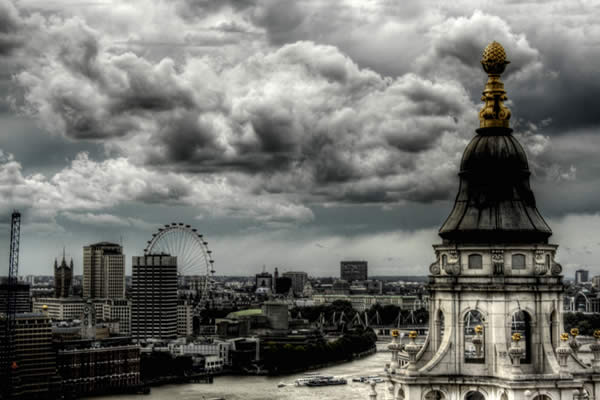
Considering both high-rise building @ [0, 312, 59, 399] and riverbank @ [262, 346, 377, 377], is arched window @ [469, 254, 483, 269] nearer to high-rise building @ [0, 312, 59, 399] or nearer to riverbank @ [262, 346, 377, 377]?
high-rise building @ [0, 312, 59, 399]

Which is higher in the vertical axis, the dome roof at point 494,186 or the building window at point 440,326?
the dome roof at point 494,186

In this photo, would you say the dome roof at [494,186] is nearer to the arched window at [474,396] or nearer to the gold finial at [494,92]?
the gold finial at [494,92]

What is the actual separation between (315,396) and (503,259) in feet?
332

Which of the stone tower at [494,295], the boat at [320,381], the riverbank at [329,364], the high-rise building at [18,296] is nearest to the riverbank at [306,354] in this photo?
the riverbank at [329,364]

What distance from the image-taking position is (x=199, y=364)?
155750 millimetres

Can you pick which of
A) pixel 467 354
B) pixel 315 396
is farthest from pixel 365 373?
pixel 467 354

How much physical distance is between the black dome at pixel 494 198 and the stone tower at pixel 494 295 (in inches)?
0.5

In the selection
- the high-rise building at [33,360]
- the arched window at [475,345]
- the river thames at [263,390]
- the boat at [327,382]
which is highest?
the arched window at [475,345]

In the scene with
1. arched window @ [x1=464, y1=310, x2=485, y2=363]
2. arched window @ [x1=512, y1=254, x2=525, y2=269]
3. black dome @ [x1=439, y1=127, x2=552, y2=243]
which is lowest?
arched window @ [x1=464, y1=310, x2=485, y2=363]

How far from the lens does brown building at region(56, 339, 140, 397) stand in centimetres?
13150

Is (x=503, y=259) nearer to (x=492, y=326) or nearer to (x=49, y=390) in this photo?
(x=492, y=326)

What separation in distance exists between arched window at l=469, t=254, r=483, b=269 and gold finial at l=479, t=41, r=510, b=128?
6.14ft

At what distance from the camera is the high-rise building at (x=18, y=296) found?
14921 cm

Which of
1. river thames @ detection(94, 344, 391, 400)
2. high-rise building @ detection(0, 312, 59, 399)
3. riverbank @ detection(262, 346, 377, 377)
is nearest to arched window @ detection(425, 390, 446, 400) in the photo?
river thames @ detection(94, 344, 391, 400)
